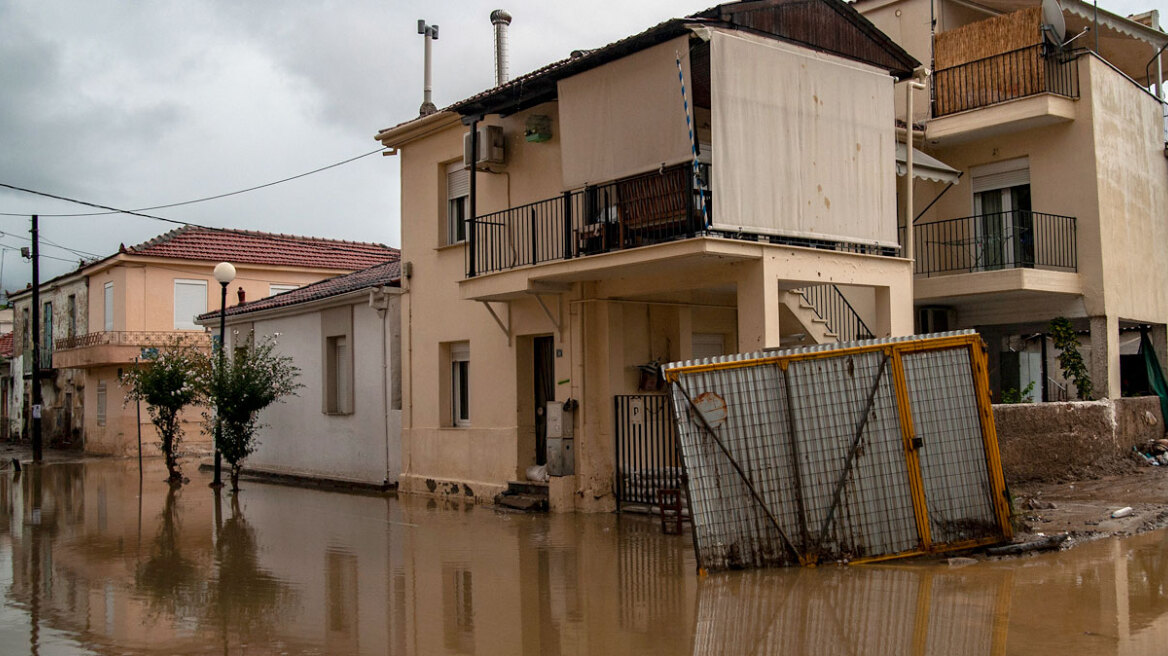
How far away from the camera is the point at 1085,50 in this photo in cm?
1623

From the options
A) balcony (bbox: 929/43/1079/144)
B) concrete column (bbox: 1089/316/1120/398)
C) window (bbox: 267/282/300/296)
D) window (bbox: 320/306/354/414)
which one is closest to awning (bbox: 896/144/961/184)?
balcony (bbox: 929/43/1079/144)

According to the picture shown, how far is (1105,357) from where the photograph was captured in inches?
630

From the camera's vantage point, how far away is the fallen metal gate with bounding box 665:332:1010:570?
28.0 feet

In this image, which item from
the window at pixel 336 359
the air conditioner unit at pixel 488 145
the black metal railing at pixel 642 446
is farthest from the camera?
the window at pixel 336 359

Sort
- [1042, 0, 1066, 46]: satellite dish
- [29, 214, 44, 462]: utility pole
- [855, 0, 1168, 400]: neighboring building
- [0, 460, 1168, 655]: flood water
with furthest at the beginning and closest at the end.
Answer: [29, 214, 44, 462]: utility pole < [855, 0, 1168, 400]: neighboring building < [1042, 0, 1066, 46]: satellite dish < [0, 460, 1168, 655]: flood water

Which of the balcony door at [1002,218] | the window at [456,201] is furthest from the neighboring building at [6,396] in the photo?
the balcony door at [1002,218]

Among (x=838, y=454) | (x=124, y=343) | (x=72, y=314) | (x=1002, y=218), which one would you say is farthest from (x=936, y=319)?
(x=72, y=314)

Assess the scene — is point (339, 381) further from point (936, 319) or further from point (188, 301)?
point (188, 301)

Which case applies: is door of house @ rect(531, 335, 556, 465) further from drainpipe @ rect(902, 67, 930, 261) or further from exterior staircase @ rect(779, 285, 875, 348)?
drainpipe @ rect(902, 67, 930, 261)

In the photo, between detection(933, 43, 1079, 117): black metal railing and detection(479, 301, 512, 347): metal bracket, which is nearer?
detection(479, 301, 512, 347): metal bracket

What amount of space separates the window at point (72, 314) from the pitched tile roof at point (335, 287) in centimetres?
1325

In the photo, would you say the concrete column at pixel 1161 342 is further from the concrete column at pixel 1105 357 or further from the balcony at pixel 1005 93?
the balcony at pixel 1005 93

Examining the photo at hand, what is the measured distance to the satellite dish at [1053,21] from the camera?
16.0 metres

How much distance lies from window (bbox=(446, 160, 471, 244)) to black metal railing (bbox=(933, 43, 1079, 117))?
8387 mm
